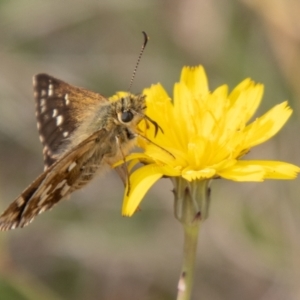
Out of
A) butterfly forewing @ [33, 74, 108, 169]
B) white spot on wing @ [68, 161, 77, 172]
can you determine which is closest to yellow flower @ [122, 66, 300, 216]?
white spot on wing @ [68, 161, 77, 172]

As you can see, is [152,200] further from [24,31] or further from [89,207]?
[24,31]

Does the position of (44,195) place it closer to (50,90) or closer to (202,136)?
(202,136)

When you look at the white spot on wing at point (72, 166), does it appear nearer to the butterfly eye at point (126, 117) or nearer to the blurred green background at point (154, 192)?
the butterfly eye at point (126, 117)

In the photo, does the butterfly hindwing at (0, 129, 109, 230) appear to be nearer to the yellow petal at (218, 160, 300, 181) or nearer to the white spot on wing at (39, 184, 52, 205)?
the white spot on wing at (39, 184, 52, 205)

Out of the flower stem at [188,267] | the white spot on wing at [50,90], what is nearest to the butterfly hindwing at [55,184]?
the flower stem at [188,267]

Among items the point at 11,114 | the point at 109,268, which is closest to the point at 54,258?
the point at 109,268

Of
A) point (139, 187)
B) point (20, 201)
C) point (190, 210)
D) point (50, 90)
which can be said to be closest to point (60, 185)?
point (20, 201)
